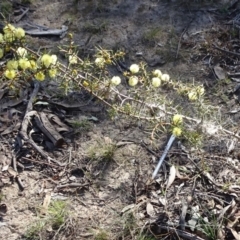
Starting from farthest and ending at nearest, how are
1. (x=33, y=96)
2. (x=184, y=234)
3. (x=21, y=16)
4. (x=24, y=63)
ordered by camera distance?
(x=21, y=16), (x=33, y=96), (x=184, y=234), (x=24, y=63)

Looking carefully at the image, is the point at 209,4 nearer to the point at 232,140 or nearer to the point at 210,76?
the point at 210,76

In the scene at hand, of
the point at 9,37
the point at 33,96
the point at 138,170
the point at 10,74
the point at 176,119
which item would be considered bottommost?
the point at 138,170

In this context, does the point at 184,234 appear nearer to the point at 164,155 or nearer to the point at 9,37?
the point at 164,155

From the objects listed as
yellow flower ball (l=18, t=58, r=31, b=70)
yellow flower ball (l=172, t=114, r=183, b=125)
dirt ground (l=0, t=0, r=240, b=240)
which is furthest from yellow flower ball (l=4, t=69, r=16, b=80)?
dirt ground (l=0, t=0, r=240, b=240)

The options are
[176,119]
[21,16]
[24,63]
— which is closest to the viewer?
[24,63]

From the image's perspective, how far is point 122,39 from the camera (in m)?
4.52

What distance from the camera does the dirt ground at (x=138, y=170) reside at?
3.03 m

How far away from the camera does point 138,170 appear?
11.1 feet

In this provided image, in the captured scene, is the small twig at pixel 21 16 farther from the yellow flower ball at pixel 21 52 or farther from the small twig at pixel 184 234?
the small twig at pixel 184 234

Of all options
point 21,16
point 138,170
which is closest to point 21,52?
point 138,170

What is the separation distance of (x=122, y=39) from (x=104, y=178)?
165 cm

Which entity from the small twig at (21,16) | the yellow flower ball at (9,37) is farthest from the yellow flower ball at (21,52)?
the small twig at (21,16)

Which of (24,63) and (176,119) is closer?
(24,63)

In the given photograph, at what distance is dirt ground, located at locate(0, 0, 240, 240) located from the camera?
3.03m
